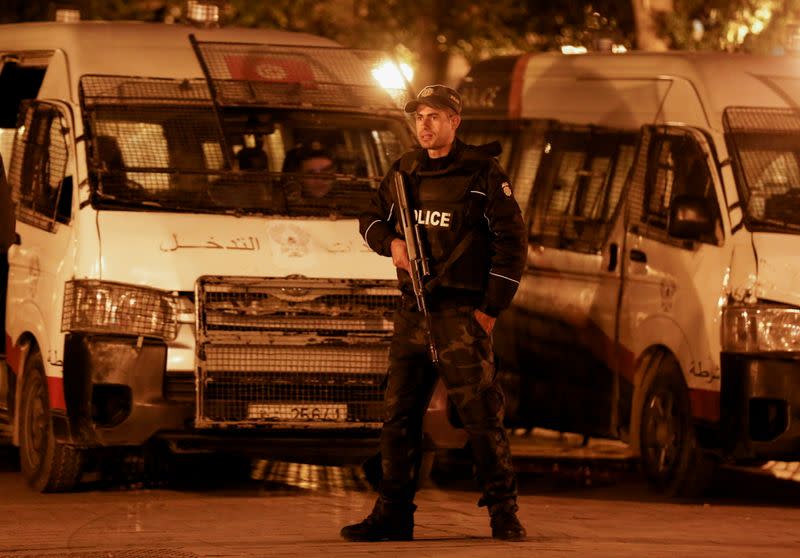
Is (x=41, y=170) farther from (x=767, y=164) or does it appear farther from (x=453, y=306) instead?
(x=767, y=164)

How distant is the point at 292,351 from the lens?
9.85 metres

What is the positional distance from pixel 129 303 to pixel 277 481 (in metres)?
1.93

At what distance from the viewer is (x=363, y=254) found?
9.98 m

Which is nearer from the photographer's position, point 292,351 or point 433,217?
point 433,217

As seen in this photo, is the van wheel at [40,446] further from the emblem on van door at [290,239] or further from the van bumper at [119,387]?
the emblem on van door at [290,239]

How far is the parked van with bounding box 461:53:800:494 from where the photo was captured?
10.2 meters

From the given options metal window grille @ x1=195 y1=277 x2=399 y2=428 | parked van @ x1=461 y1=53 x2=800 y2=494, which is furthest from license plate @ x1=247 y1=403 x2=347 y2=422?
parked van @ x1=461 y1=53 x2=800 y2=494

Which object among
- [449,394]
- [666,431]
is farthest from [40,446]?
[666,431]

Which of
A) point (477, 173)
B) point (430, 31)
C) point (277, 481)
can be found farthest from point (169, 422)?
point (430, 31)

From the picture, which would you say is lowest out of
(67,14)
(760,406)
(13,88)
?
(760,406)

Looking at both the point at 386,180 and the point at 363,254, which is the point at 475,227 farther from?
the point at 363,254

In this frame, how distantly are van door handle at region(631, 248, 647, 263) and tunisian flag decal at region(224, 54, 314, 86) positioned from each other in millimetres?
2016

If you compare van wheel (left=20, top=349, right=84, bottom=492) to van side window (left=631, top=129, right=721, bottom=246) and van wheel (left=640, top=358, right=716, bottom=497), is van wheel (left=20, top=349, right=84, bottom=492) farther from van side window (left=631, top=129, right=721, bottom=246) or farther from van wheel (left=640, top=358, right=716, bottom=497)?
van side window (left=631, top=129, right=721, bottom=246)

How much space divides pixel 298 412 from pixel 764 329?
2355 millimetres
